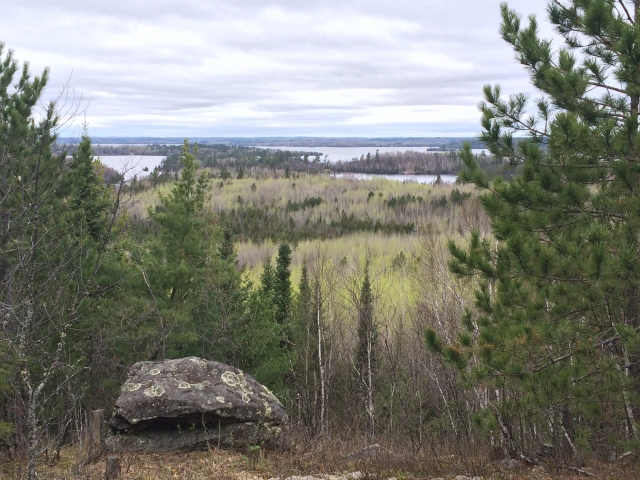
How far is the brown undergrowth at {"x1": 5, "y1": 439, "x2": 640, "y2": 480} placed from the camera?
232 inches

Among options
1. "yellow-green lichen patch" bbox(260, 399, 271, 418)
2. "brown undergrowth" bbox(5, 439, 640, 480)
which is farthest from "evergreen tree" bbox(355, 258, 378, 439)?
"brown undergrowth" bbox(5, 439, 640, 480)

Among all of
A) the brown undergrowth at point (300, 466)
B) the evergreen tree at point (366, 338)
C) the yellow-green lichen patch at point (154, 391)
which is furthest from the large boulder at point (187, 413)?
the evergreen tree at point (366, 338)

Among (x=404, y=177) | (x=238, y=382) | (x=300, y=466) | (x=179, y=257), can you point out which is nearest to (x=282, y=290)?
(x=179, y=257)

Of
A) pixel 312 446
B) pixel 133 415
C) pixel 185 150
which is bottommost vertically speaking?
pixel 312 446

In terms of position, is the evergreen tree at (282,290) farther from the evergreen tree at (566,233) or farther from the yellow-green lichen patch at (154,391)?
the evergreen tree at (566,233)

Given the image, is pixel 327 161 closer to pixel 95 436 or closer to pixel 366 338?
pixel 366 338

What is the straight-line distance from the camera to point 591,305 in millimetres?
5906

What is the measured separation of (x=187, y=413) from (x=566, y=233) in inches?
209

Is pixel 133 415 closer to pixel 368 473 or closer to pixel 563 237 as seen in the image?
pixel 368 473

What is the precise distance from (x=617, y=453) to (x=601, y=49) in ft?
16.4

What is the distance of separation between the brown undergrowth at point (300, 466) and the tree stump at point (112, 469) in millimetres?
127

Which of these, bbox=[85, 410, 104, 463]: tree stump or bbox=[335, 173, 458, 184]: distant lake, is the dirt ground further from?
bbox=[335, 173, 458, 184]: distant lake

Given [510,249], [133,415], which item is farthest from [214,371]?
[510,249]

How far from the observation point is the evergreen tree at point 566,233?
5176 millimetres
